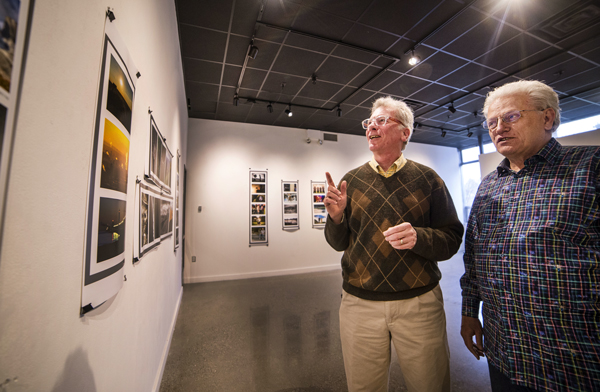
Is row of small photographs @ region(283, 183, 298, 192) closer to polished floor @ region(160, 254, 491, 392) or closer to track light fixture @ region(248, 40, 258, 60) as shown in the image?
polished floor @ region(160, 254, 491, 392)

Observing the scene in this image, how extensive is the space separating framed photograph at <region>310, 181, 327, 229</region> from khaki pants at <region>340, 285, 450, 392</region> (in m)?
5.20

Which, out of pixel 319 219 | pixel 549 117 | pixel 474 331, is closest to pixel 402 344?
pixel 474 331

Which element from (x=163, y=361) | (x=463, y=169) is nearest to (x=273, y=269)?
(x=163, y=361)

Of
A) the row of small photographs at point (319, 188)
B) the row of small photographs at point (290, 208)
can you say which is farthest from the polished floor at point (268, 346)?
the row of small photographs at point (319, 188)

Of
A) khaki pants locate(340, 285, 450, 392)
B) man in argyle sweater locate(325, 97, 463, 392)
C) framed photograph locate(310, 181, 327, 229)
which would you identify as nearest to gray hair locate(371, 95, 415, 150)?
man in argyle sweater locate(325, 97, 463, 392)

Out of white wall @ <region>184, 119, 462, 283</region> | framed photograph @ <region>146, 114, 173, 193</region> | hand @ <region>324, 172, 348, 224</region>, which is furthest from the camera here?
white wall @ <region>184, 119, 462, 283</region>

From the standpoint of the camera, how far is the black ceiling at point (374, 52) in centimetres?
279

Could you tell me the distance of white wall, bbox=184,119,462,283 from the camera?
543cm

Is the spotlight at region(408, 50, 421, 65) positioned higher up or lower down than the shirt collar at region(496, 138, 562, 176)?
higher up

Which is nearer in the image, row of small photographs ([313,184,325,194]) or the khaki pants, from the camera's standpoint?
→ the khaki pants

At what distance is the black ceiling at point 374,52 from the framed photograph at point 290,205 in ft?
5.81

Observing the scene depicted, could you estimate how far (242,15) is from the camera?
2797 mm

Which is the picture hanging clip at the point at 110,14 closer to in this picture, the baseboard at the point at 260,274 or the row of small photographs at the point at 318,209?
the baseboard at the point at 260,274

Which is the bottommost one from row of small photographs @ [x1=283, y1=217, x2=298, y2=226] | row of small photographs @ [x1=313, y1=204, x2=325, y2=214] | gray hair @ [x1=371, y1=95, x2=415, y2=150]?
row of small photographs @ [x1=283, y1=217, x2=298, y2=226]
